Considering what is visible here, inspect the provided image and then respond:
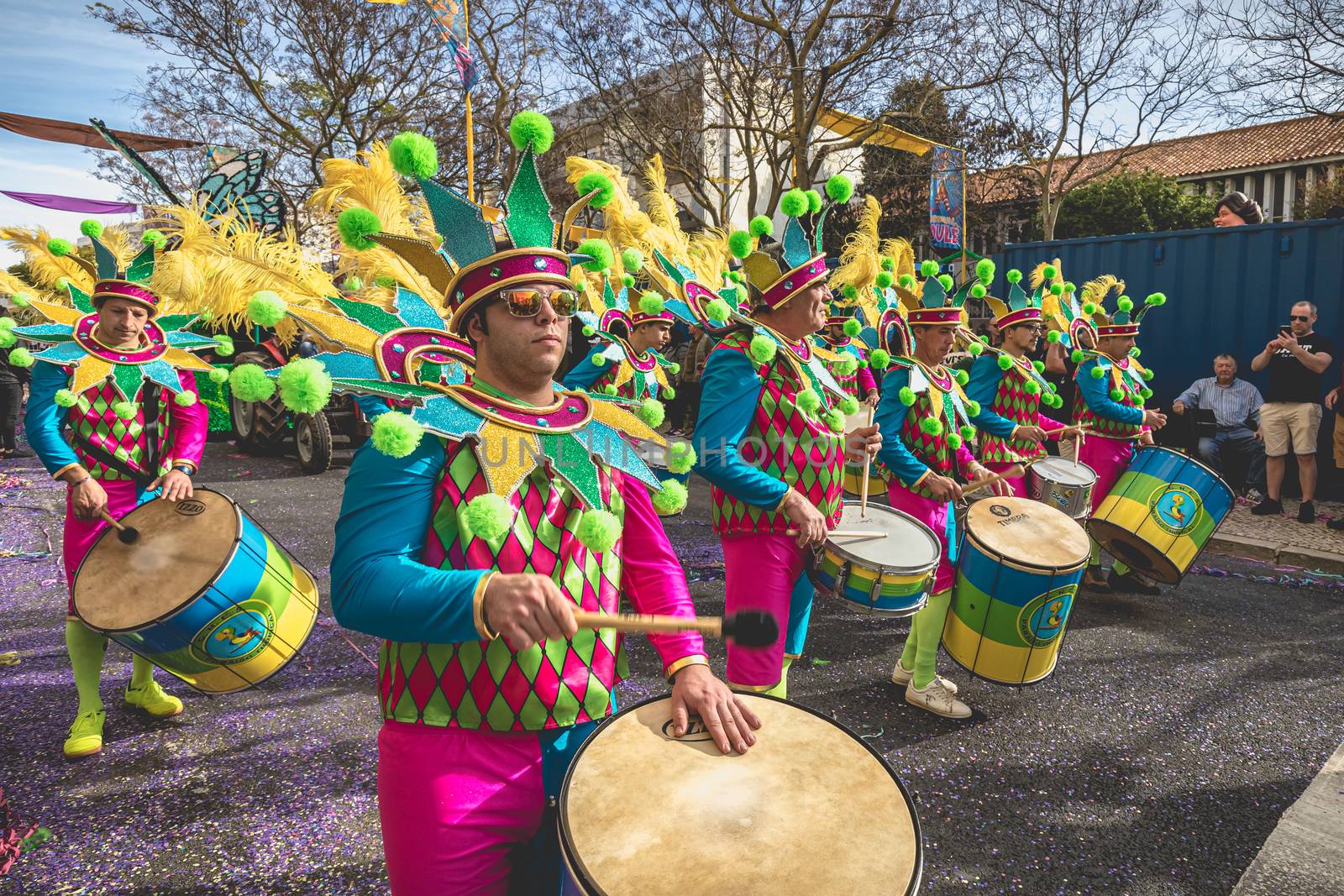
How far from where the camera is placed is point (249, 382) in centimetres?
142

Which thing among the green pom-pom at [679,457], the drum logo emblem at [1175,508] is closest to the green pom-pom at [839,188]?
the green pom-pom at [679,457]

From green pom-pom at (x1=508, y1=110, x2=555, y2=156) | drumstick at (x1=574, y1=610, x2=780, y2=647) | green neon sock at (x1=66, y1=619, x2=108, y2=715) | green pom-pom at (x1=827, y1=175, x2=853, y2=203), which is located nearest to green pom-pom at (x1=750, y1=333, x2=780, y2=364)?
green pom-pom at (x1=827, y1=175, x2=853, y2=203)

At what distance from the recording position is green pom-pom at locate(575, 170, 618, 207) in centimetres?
178

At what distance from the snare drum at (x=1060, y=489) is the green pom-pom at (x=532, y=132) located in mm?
4095

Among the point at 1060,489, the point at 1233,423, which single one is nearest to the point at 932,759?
the point at 1060,489

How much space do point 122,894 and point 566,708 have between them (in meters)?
2.04

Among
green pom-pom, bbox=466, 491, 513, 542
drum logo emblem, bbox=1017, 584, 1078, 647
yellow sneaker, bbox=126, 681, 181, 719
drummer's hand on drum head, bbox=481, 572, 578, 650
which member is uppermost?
green pom-pom, bbox=466, 491, 513, 542

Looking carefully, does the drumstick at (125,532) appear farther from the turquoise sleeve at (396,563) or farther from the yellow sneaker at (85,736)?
the turquoise sleeve at (396,563)

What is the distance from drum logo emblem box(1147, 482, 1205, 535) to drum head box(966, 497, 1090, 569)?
1.47 metres

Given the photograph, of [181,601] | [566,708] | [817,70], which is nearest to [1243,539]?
[566,708]

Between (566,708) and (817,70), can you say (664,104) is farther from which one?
(566,708)

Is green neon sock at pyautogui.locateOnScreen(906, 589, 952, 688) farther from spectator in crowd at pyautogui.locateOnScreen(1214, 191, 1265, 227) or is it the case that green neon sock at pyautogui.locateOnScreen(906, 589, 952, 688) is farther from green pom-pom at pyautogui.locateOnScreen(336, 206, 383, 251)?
spectator in crowd at pyautogui.locateOnScreen(1214, 191, 1265, 227)

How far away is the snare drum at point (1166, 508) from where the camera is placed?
468cm

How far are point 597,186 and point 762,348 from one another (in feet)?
3.56
